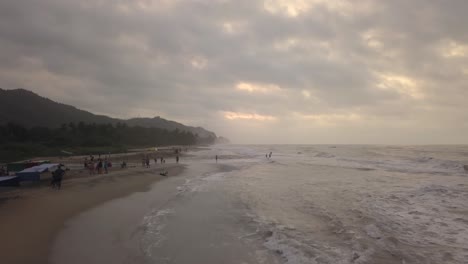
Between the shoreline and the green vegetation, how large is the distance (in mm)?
28295

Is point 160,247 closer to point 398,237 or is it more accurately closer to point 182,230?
point 182,230

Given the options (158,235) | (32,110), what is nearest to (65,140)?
(158,235)

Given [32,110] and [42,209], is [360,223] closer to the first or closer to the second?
[42,209]

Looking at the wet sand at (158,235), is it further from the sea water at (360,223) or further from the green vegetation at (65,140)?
the green vegetation at (65,140)

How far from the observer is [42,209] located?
39.8ft

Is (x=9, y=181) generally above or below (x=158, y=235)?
above

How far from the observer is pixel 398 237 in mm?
10148

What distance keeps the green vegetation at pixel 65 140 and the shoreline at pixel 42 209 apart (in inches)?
1114

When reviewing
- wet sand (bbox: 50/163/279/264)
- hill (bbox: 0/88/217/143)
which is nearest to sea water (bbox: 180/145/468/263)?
wet sand (bbox: 50/163/279/264)

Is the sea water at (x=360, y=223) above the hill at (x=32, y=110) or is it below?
below

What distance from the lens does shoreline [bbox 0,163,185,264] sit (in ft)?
26.0

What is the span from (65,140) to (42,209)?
59.3m

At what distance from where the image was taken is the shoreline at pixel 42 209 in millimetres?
7930

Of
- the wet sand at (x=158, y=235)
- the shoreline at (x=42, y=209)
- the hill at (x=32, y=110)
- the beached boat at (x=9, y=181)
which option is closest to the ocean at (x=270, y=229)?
the wet sand at (x=158, y=235)
